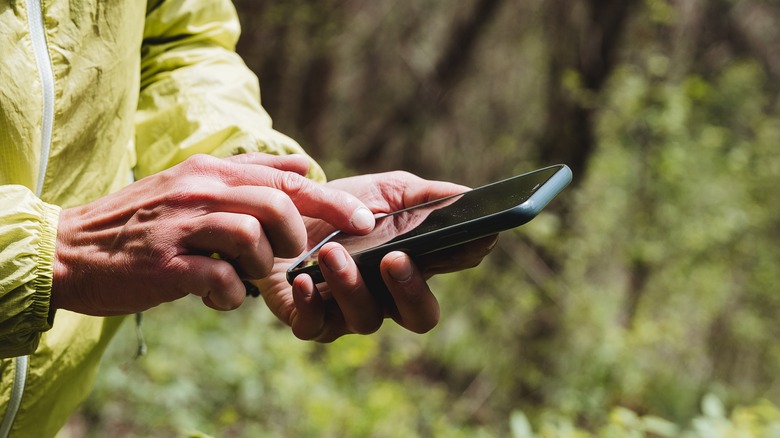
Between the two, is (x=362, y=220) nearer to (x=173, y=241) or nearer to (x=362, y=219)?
(x=362, y=219)

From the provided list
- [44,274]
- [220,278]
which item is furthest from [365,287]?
[44,274]

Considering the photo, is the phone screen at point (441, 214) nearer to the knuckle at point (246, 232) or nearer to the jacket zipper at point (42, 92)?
the knuckle at point (246, 232)

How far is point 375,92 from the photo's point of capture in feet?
33.3

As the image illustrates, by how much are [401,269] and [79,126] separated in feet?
2.11

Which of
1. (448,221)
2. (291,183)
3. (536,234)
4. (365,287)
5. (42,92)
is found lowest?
(536,234)

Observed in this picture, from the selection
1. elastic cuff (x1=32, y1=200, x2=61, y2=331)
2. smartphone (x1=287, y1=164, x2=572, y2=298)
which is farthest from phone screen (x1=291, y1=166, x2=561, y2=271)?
elastic cuff (x1=32, y1=200, x2=61, y2=331)

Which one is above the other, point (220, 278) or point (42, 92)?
point (42, 92)

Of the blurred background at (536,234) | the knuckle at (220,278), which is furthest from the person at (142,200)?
the blurred background at (536,234)

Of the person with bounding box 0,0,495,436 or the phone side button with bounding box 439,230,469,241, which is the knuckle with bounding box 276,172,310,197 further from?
the phone side button with bounding box 439,230,469,241

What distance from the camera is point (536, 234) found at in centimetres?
596

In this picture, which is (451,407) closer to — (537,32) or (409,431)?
(409,431)

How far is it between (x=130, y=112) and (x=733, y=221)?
8.36 meters

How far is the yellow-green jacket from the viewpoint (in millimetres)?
1015

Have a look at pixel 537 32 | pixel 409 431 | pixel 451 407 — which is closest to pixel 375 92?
pixel 537 32
